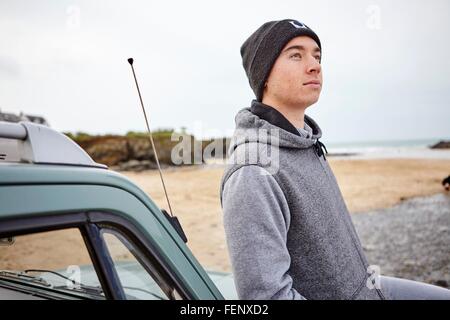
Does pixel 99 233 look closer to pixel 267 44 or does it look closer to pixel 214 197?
pixel 267 44

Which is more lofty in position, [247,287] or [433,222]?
[247,287]

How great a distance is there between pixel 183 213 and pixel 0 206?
986 centimetres

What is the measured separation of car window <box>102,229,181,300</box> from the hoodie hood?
2.62 ft

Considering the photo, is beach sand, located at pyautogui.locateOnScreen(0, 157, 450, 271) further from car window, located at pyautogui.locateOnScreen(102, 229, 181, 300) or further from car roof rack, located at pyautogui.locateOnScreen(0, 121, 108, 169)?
car roof rack, located at pyautogui.locateOnScreen(0, 121, 108, 169)

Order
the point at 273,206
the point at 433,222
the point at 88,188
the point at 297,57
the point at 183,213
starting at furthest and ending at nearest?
the point at 183,213 → the point at 433,222 → the point at 297,57 → the point at 273,206 → the point at 88,188

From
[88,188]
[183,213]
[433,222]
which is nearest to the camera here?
[88,188]

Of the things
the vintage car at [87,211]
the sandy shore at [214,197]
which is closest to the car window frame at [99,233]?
the vintage car at [87,211]

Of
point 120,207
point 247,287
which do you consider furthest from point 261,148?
point 120,207

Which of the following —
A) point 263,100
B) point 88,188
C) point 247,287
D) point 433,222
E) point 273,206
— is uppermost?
point 263,100

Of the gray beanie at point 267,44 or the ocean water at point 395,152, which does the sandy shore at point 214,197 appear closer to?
the gray beanie at point 267,44

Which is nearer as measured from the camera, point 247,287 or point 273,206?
point 247,287
